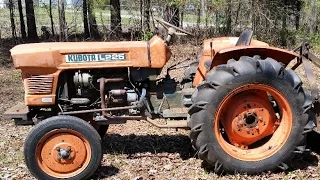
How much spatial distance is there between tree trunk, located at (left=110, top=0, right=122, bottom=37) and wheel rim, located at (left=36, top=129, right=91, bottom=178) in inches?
385

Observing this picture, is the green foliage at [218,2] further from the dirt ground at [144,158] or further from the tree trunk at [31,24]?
the dirt ground at [144,158]

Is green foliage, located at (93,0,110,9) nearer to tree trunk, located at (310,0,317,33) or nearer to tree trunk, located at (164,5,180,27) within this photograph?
tree trunk, located at (164,5,180,27)

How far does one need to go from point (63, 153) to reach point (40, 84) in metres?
0.76

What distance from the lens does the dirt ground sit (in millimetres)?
4172

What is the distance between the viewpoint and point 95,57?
4.21 meters

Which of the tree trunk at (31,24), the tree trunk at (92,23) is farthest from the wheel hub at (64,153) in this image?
the tree trunk at (31,24)

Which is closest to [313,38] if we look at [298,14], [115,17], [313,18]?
[298,14]

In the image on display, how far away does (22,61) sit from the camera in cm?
408

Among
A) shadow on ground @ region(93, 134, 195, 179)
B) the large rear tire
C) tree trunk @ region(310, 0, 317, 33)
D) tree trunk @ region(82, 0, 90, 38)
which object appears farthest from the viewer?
tree trunk @ region(310, 0, 317, 33)

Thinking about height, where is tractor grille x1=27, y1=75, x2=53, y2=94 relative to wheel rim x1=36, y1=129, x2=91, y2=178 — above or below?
above

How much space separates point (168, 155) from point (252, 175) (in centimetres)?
106

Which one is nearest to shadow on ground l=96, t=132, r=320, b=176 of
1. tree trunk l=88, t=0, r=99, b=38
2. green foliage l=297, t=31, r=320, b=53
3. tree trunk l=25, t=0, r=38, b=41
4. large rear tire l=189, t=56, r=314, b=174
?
large rear tire l=189, t=56, r=314, b=174

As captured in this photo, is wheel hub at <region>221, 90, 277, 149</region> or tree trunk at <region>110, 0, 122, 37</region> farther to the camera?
tree trunk at <region>110, 0, 122, 37</region>

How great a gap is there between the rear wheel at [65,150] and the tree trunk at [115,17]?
32.1ft
